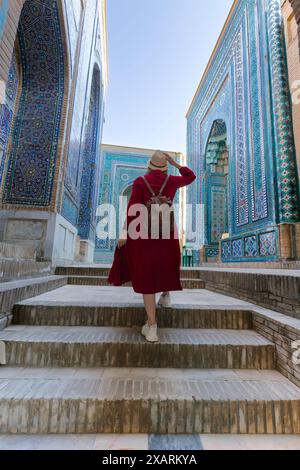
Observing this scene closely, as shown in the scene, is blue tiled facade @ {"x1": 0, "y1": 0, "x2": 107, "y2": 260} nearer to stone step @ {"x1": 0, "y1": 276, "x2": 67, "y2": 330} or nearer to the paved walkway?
stone step @ {"x1": 0, "y1": 276, "x2": 67, "y2": 330}

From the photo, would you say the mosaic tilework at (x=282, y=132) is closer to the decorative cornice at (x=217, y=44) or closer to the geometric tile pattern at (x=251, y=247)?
the geometric tile pattern at (x=251, y=247)

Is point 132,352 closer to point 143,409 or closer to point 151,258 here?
point 143,409

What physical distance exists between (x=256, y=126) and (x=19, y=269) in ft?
18.9

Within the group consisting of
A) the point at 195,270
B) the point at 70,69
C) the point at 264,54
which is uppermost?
the point at 264,54

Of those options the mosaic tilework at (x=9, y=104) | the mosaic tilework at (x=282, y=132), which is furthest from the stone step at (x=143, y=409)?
the mosaic tilework at (x=282, y=132)

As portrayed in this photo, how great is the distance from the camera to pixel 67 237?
419 centimetres

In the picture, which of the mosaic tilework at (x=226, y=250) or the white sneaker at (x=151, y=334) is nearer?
the white sneaker at (x=151, y=334)

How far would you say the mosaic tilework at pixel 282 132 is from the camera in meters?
4.53

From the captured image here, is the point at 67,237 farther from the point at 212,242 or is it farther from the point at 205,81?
the point at 205,81

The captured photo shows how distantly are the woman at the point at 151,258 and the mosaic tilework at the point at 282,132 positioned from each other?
3.89 m

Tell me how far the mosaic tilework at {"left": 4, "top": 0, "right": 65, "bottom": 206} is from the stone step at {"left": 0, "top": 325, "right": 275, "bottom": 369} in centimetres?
268

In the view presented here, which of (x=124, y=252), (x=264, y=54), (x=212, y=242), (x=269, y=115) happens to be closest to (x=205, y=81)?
(x=264, y=54)

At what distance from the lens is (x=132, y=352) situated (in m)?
1.24
